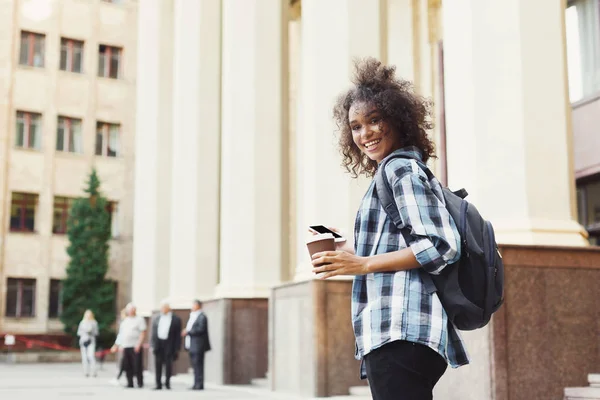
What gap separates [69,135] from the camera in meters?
45.3

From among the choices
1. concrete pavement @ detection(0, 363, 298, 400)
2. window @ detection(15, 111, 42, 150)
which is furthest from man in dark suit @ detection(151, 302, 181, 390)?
window @ detection(15, 111, 42, 150)

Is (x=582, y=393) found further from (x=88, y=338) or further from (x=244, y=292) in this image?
(x=88, y=338)

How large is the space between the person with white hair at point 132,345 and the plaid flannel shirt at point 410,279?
59.6ft

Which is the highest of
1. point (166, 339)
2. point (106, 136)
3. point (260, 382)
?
point (106, 136)

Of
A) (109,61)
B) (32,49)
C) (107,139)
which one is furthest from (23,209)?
(109,61)

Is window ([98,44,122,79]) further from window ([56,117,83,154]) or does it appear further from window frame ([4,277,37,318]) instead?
window frame ([4,277,37,318])

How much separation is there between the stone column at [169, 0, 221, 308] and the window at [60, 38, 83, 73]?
71.9 feet

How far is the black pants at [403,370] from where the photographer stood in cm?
297

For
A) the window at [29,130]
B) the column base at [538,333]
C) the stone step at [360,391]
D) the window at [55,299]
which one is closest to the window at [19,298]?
the window at [55,299]

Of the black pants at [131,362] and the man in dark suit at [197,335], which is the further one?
the black pants at [131,362]

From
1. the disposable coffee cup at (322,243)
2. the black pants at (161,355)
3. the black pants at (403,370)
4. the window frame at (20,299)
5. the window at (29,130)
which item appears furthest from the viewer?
the window at (29,130)

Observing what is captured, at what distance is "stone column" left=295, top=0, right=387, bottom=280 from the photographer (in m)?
15.7

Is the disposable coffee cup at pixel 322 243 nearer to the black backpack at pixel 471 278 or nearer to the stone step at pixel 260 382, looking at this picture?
the black backpack at pixel 471 278

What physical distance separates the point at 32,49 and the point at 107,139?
5581 millimetres
